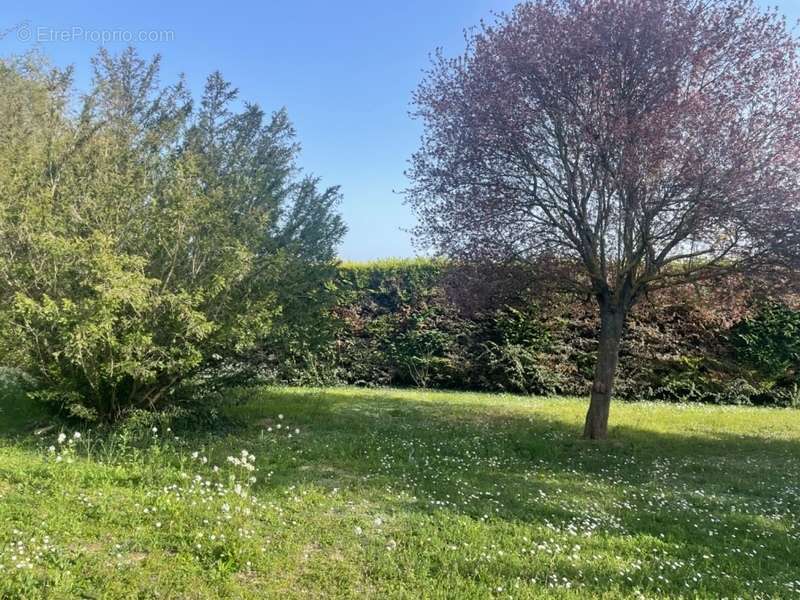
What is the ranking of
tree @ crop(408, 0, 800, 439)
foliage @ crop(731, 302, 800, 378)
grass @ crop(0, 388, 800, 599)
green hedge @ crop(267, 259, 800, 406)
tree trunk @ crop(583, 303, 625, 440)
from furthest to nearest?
green hedge @ crop(267, 259, 800, 406) < foliage @ crop(731, 302, 800, 378) < tree trunk @ crop(583, 303, 625, 440) < tree @ crop(408, 0, 800, 439) < grass @ crop(0, 388, 800, 599)

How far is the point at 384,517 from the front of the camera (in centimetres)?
395

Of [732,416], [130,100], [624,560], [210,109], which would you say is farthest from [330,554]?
[732,416]

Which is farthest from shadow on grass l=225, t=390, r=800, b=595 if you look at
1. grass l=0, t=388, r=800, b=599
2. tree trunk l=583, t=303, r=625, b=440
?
tree trunk l=583, t=303, r=625, b=440

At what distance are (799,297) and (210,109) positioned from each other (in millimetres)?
8409

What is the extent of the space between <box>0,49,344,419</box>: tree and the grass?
0.76 m

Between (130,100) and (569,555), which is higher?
(130,100)

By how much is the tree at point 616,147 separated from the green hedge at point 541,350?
4848 millimetres

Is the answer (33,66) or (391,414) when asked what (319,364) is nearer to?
(391,414)

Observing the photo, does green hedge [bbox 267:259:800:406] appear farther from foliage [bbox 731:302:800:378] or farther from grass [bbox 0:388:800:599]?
grass [bbox 0:388:800:599]

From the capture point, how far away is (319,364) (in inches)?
478

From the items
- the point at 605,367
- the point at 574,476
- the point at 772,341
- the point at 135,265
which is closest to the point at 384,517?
the point at 574,476

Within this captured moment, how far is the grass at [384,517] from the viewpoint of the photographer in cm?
301

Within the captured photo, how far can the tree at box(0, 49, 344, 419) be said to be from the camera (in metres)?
5.31

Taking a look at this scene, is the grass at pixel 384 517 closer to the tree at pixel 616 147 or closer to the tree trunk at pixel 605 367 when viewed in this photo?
the tree trunk at pixel 605 367
